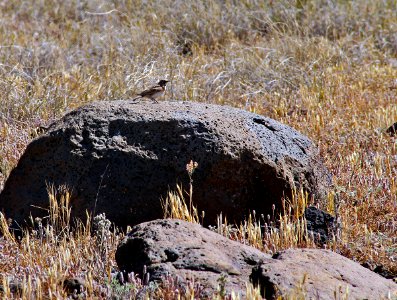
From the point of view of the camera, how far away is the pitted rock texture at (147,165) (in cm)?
600

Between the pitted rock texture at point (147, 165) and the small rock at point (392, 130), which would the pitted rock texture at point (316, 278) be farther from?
the small rock at point (392, 130)

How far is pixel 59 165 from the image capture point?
607 cm

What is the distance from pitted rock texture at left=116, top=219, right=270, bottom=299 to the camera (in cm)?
441

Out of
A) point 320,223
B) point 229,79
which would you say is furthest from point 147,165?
point 229,79

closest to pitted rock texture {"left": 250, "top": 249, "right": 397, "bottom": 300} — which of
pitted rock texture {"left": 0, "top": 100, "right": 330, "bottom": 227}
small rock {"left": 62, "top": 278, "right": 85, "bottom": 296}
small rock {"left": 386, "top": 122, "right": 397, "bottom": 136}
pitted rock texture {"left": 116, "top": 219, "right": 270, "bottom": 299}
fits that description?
pitted rock texture {"left": 116, "top": 219, "right": 270, "bottom": 299}

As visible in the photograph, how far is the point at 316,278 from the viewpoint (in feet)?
14.4

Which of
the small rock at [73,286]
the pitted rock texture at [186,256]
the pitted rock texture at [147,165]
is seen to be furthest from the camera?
the pitted rock texture at [147,165]

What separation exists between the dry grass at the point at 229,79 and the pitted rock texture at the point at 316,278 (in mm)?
699

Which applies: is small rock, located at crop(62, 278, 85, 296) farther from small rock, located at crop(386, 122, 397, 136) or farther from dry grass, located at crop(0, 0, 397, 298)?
small rock, located at crop(386, 122, 397, 136)

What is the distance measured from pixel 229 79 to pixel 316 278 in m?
6.60

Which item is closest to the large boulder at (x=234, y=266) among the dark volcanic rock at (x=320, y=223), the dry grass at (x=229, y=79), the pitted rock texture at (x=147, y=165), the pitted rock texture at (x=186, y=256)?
the pitted rock texture at (x=186, y=256)

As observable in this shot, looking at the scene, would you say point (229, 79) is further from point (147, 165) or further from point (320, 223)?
point (320, 223)

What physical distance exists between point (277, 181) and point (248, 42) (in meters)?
7.24

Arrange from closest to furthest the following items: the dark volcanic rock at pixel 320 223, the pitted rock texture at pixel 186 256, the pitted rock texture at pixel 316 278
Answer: the pitted rock texture at pixel 316 278, the pitted rock texture at pixel 186 256, the dark volcanic rock at pixel 320 223
